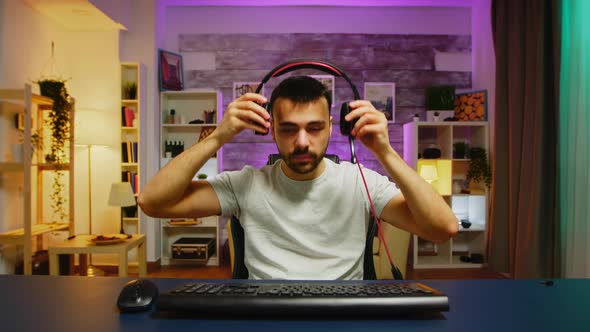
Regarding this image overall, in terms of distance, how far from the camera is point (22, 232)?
10.1ft

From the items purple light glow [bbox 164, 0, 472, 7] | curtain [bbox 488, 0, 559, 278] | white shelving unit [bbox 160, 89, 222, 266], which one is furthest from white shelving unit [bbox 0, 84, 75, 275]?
curtain [bbox 488, 0, 559, 278]

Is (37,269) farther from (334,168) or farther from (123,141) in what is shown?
(334,168)

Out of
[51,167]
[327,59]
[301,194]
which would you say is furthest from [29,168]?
[327,59]

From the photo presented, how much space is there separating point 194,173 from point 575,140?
9.10 ft

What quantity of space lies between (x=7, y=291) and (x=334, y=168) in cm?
94

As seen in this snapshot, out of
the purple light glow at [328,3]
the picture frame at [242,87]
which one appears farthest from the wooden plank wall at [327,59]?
the purple light glow at [328,3]

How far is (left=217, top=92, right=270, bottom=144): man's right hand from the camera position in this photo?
101 centimetres

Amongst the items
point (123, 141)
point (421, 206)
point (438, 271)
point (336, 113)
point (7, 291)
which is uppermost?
point (336, 113)

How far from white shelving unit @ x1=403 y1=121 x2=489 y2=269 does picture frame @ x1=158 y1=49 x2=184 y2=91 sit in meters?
2.72

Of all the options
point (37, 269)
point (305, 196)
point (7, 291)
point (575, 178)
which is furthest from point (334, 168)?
point (37, 269)

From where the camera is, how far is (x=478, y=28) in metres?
4.45

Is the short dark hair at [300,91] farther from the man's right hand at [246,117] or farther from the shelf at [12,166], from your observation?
the shelf at [12,166]

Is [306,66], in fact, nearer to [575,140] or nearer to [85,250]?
[575,140]

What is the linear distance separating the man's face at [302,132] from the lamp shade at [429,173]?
10.9 feet
